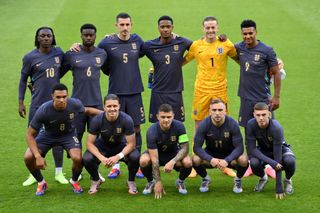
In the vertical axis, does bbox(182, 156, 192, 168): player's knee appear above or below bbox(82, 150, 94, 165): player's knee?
below

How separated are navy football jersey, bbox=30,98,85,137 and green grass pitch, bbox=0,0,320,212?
2.70 ft

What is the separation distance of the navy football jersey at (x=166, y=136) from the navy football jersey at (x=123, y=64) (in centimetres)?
109

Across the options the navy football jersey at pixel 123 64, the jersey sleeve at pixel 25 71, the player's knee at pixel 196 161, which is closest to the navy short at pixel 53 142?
the jersey sleeve at pixel 25 71

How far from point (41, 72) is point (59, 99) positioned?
81 centimetres

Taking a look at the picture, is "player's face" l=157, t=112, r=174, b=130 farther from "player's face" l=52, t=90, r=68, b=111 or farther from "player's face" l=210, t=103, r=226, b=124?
"player's face" l=52, t=90, r=68, b=111

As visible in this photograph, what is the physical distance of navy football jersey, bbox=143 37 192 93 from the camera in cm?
977

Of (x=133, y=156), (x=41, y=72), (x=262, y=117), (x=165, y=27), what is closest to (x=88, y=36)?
(x=41, y=72)

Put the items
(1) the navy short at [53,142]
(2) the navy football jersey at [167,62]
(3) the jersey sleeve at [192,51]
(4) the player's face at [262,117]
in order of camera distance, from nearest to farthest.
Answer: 1. (4) the player's face at [262,117]
2. (1) the navy short at [53,142]
3. (2) the navy football jersey at [167,62]
4. (3) the jersey sleeve at [192,51]

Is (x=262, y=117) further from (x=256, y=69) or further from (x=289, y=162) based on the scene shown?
(x=256, y=69)

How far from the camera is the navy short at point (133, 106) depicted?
386 inches

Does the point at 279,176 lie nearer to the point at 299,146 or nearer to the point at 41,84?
the point at 299,146

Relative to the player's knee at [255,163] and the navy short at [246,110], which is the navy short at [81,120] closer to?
the navy short at [246,110]

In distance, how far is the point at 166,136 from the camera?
8.88m

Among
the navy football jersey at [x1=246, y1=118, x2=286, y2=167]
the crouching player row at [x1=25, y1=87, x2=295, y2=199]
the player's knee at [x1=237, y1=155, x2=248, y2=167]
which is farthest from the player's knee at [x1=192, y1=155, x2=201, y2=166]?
the navy football jersey at [x1=246, y1=118, x2=286, y2=167]
